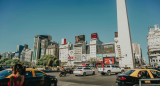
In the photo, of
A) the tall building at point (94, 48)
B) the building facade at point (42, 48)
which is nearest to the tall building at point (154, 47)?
the tall building at point (94, 48)

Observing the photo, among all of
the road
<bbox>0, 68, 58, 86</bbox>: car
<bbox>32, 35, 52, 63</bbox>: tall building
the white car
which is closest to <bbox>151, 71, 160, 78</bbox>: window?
the road

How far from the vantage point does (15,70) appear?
3.69 metres

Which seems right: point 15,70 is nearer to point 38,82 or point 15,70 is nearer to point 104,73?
point 38,82

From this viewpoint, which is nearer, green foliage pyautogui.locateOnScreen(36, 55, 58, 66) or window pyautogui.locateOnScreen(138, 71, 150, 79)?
window pyautogui.locateOnScreen(138, 71, 150, 79)

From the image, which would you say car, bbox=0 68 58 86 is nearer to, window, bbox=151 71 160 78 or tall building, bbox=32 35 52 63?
window, bbox=151 71 160 78

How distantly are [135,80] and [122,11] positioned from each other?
2294 inches

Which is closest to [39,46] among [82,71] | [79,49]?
[79,49]

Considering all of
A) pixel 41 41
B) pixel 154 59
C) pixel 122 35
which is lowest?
pixel 154 59

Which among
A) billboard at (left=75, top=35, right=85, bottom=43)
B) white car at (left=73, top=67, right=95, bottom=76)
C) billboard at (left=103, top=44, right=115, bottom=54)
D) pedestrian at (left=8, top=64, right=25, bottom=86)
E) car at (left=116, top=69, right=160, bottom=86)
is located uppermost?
→ billboard at (left=75, top=35, right=85, bottom=43)

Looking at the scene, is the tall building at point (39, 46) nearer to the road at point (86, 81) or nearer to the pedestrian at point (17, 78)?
the road at point (86, 81)

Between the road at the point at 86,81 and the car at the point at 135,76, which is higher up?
the car at the point at 135,76

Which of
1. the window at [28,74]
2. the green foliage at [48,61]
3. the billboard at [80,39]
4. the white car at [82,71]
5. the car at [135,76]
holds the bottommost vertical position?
the green foliage at [48,61]

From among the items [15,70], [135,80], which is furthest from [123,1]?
[15,70]

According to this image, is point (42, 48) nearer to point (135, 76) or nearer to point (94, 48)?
point (94, 48)
